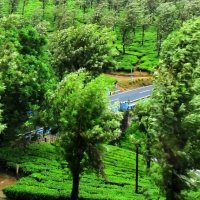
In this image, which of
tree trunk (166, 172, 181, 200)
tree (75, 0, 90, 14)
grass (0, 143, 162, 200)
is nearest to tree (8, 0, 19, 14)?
tree (75, 0, 90, 14)

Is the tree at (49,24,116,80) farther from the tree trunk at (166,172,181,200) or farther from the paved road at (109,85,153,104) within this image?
the tree trunk at (166,172,181,200)

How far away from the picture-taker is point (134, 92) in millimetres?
50469

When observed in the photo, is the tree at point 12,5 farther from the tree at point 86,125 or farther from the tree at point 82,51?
the tree at point 86,125

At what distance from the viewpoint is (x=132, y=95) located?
48.7 m

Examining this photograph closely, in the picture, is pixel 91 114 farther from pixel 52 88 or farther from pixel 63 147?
pixel 52 88

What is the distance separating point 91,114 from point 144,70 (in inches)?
1651

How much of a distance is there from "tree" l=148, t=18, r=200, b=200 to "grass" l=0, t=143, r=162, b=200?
3.51 m

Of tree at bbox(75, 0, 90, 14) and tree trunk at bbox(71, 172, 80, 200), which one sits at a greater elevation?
tree at bbox(75, 0, 90, 14)

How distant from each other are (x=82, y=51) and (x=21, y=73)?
1138 centimetres

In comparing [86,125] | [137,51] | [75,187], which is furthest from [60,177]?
[137,51]

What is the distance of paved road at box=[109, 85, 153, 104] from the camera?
152ft

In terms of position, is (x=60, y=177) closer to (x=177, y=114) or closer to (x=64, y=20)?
(x=177, y=114)

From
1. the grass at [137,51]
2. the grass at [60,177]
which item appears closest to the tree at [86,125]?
the grass at [60,177]

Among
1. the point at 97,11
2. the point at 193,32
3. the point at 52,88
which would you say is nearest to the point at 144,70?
the point at 97,11
